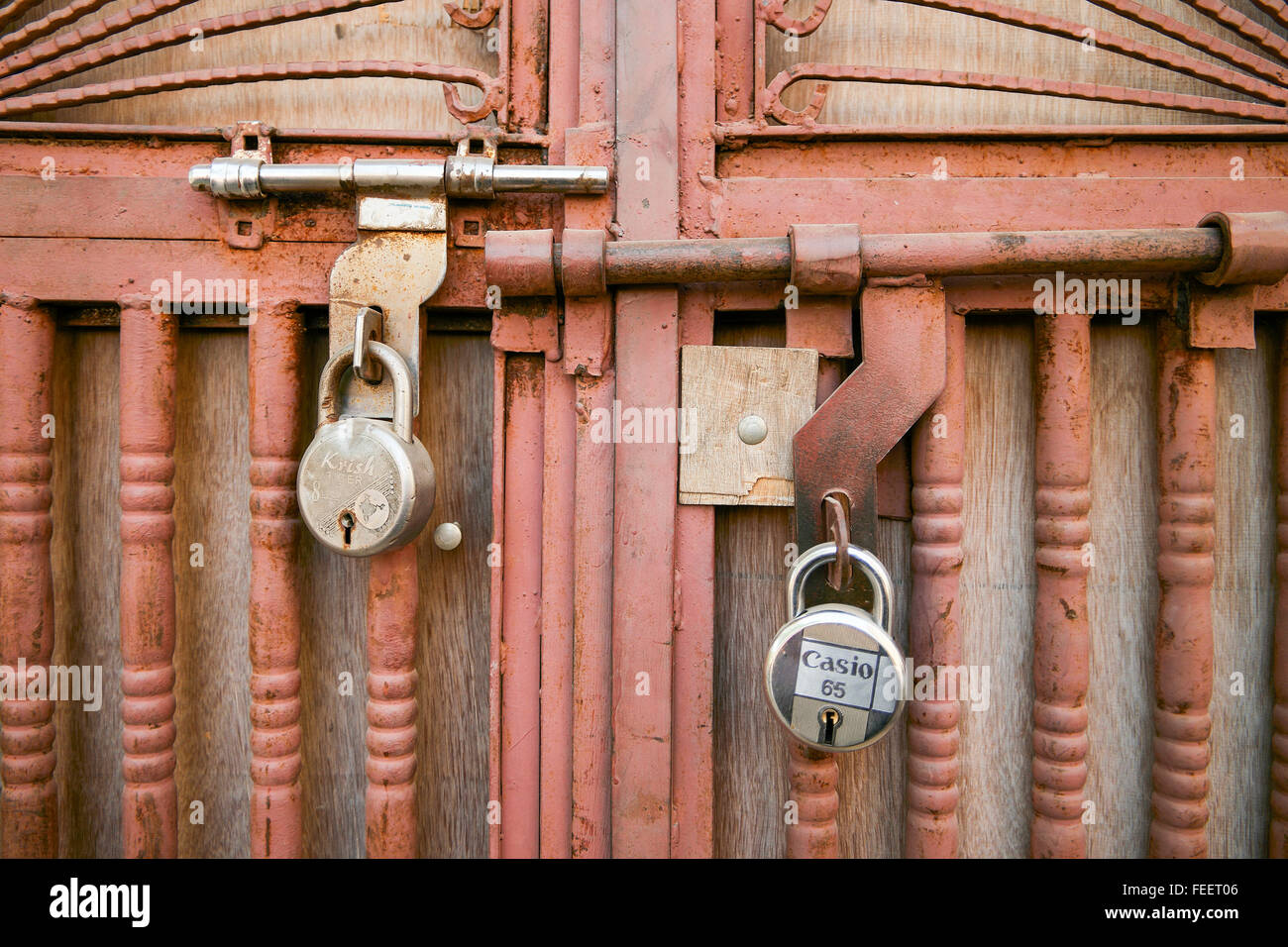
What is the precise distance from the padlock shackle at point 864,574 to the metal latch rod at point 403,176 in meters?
0.56

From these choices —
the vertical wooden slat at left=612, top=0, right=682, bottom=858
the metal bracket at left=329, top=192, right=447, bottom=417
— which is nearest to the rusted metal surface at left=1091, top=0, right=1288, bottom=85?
the vertical wooden slat at left=612, top=0, right=682, bottom=858

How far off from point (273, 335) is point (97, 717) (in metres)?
0.66

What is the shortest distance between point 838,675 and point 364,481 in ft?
2.07

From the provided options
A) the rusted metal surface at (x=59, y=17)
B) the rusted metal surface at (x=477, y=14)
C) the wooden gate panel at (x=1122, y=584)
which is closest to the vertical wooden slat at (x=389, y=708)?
the rusted metal surface at (x=477, y=14)

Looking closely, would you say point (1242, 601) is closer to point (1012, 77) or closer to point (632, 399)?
point (1012, 77)

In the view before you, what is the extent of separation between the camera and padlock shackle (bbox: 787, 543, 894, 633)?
0.83 meters

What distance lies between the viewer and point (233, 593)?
1.04 m

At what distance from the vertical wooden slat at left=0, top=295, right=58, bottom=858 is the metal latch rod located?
0.34 m

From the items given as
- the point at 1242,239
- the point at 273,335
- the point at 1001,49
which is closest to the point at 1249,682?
the point at 1242,239

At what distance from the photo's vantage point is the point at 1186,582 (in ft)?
3.03

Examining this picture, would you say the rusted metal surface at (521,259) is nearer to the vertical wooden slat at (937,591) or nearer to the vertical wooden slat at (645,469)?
the vertical wooden slat at (645,469)

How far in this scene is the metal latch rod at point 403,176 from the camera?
900 millimetres

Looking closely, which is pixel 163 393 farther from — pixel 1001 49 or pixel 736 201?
pixel 1001 49
